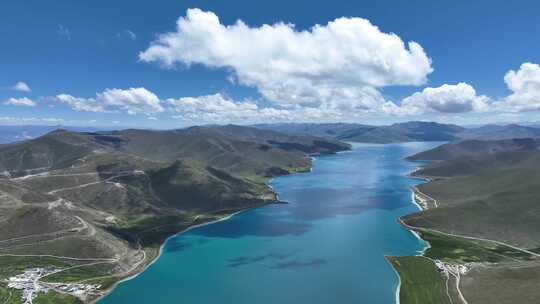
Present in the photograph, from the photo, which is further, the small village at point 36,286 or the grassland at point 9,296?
the small village at point 36,286

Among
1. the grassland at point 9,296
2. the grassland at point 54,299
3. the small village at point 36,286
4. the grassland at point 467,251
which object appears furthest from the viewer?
the grassland at point 467,251

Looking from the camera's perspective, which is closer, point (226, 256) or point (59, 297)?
point (59, 297)

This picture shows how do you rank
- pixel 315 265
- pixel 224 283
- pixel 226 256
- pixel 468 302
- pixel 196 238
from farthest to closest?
pixel 196 238 < pixel 226 256 < pixel 315 265 < pixel 224 283 < pixel 468 302

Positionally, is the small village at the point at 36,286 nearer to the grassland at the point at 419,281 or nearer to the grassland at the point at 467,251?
the grassland at the point at 419,281

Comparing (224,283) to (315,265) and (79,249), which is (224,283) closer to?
(315,265)

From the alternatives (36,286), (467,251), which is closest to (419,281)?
(467,251)

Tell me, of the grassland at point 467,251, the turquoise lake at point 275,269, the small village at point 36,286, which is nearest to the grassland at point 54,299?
the small village at point 36,286

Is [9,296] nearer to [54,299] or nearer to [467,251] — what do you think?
[54,299]

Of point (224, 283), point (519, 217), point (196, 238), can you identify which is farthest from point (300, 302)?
point (519, 217)

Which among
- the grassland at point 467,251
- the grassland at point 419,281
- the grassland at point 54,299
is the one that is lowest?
the grassland at point 54,299

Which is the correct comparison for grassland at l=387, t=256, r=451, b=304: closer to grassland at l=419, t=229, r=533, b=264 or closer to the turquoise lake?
the turquoise lake

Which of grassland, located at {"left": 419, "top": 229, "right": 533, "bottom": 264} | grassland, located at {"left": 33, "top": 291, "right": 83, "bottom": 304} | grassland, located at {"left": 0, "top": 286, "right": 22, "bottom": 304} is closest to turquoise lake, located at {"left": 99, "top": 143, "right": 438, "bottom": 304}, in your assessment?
grassland, located at {"left": 419, "top": 229, "right": 533, "bottom": 264}
